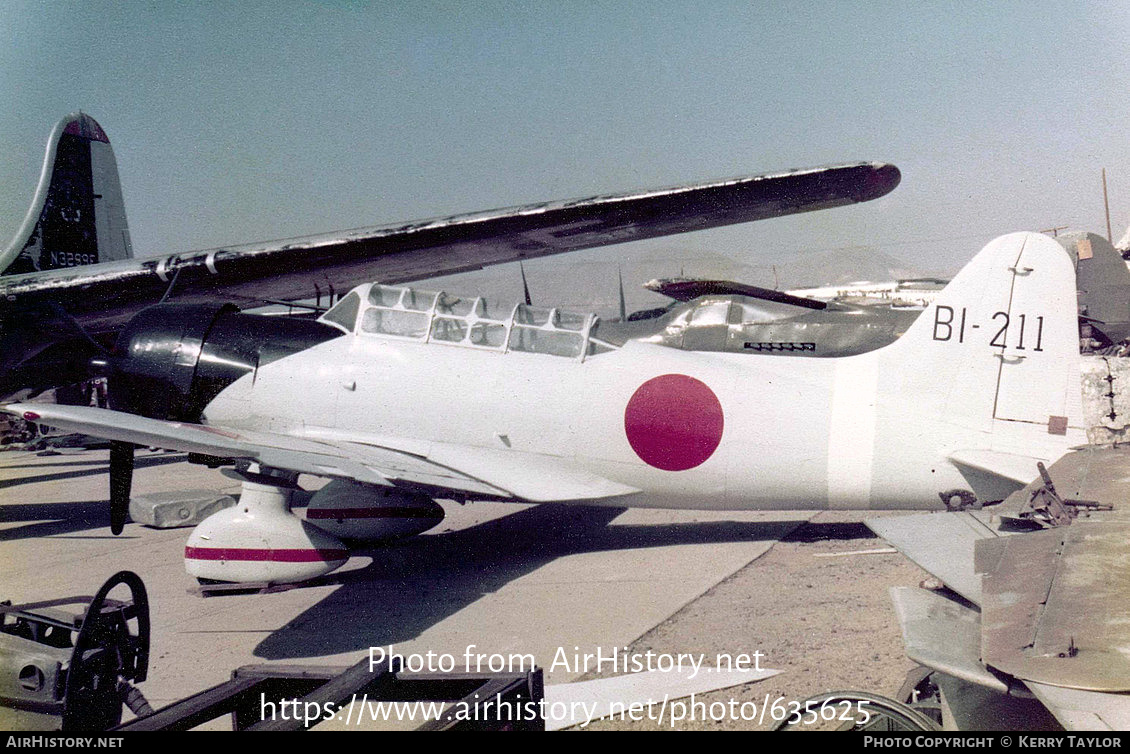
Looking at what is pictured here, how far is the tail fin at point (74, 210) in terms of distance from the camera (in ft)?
35.8

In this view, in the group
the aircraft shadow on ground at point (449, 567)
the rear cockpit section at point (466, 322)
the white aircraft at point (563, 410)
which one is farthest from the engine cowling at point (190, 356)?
the aircraft shadow on ground at point (449, 567)

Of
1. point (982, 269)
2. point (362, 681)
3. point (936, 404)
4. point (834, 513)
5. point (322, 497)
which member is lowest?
point (834, 513)

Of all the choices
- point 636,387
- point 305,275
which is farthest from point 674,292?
point 636,387

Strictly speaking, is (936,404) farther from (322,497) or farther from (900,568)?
(322,497)

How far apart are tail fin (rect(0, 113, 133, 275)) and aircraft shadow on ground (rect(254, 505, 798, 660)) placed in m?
8.24

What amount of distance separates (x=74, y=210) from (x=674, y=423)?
1064 centimetres

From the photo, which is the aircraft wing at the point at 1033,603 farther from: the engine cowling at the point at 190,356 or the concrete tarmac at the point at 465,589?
the engine cowling at the point at 190,356

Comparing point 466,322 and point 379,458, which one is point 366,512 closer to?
point 379,458

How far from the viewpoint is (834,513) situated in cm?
709

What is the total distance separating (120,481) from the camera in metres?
5.99

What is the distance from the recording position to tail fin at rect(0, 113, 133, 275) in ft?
35.8

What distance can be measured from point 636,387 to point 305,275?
5.62 meters

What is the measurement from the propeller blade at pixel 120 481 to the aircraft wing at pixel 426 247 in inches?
70.1

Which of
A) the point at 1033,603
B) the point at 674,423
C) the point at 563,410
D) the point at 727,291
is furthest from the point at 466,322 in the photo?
the point at 727,291
